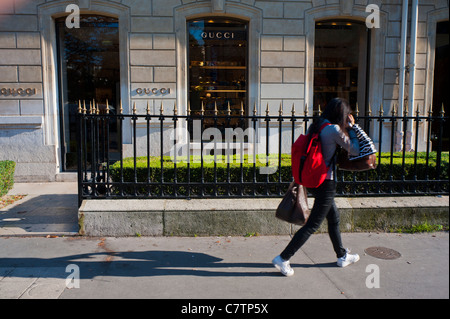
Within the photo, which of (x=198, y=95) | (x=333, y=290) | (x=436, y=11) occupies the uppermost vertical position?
(x=436, y=11)

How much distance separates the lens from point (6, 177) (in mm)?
7785

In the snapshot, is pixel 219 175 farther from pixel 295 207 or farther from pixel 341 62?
pixel 341 62

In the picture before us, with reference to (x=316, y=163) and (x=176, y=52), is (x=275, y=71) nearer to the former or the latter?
(x=176, y=52)

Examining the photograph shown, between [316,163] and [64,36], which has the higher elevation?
[64,36]

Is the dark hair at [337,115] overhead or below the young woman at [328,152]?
overhead

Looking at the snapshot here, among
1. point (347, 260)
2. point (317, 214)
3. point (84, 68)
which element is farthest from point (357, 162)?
point (84, 68)

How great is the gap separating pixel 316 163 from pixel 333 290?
4.21ft

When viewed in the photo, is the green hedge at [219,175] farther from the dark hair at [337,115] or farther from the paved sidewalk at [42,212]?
the dark hair at [337,115]

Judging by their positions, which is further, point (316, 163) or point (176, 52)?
point (176, 52)

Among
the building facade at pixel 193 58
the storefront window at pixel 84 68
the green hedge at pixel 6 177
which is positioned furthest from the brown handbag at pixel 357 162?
the storefront window at pixel 84 68

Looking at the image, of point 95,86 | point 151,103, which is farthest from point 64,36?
point 151,103

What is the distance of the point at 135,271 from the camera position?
13.9ft

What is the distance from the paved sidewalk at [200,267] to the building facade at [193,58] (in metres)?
5.19

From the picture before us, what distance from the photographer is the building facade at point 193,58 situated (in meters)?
9.49
